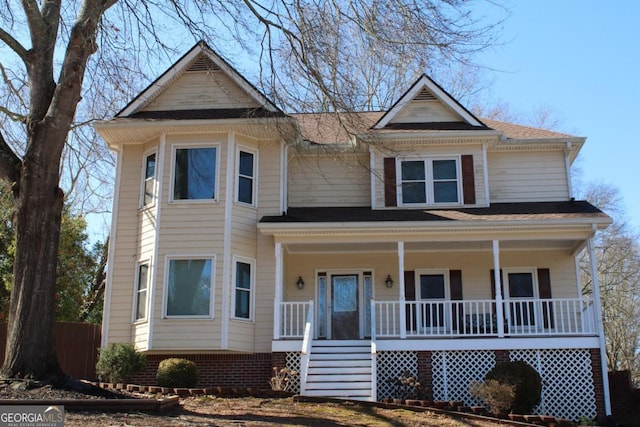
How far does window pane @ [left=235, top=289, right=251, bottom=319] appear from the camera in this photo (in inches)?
666

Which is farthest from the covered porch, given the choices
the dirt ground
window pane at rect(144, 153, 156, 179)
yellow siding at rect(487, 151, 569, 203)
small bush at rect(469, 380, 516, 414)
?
window pane at rect(144, 153, 156, 179)

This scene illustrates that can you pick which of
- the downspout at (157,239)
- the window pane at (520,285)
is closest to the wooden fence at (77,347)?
the downspout at (157,239)

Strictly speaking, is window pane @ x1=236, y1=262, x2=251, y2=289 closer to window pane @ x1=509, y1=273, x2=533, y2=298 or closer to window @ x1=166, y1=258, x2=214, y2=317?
window @ x1=166, y1=258, x2=214, y2=317

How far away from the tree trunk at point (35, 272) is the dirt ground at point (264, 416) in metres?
1.73

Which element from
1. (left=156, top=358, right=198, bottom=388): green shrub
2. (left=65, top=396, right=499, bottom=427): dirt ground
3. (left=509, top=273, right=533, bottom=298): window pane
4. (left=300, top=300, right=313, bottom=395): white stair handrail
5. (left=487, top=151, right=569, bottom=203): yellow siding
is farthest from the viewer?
(left=487, top=151, right=569, bottom=203): yellow siding

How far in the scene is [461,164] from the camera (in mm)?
18609

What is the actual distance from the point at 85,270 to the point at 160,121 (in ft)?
31.8

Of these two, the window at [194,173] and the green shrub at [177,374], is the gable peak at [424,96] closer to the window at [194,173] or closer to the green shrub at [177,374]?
the window at [194,173]

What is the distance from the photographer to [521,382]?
43.9 feet

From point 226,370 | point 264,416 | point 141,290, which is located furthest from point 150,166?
point 264,416

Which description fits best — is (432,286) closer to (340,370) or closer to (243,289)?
(340,370)

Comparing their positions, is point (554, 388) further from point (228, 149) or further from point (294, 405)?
point (228, 149)

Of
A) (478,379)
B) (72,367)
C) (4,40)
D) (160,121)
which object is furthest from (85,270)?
(478,379)

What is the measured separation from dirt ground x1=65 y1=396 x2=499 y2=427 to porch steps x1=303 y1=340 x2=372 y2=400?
865 millimetres
